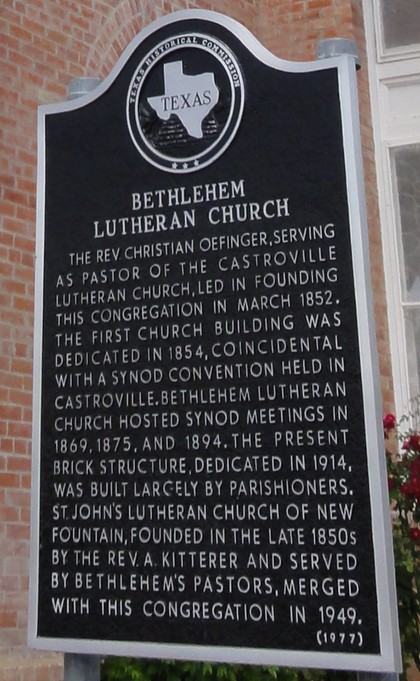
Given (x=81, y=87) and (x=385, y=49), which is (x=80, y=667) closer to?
(x=81, y=87)

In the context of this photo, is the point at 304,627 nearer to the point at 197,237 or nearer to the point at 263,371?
the point at 263,371

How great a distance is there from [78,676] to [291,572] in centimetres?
86

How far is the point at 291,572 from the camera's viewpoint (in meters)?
2.82

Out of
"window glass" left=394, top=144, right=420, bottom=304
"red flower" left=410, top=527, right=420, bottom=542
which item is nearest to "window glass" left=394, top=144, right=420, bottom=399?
"window glass" left=394, top=144, right=420, bottom=304

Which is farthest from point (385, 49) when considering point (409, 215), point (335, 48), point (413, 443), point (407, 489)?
point (335, 48)

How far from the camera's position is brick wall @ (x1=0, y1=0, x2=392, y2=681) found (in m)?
5.32

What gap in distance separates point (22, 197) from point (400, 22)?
4172 mm

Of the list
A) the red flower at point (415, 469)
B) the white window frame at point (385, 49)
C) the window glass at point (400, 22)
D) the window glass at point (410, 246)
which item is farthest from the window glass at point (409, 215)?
the red flower at point (415, 469)

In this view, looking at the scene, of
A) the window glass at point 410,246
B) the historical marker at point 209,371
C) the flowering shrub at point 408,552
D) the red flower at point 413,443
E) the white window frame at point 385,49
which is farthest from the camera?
the white window frame at point 385,49

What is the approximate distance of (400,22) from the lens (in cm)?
841

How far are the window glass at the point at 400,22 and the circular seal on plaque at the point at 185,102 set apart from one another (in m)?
5.54

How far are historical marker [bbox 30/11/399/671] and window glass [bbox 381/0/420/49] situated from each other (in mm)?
5517

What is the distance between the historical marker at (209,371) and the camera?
2822mm

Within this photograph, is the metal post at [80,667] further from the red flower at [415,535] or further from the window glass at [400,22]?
the window glass at [400,22]
